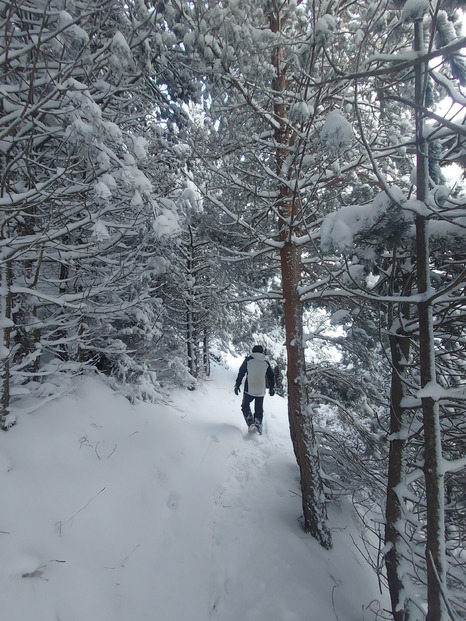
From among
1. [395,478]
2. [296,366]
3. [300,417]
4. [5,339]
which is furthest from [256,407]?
[5,339]

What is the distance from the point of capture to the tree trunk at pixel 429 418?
2309 millimetres

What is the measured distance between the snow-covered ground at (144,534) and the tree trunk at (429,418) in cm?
141

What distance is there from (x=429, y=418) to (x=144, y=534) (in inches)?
136

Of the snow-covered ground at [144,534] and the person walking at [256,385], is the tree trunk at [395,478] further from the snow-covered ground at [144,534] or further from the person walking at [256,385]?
the person walking at [256,385]

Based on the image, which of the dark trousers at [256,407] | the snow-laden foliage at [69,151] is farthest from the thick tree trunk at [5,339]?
the dark trousers at [256,407]

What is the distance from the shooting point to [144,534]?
379 cm

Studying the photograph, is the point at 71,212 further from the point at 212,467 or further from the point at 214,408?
the point at 214,408

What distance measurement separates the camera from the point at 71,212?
12.8ft

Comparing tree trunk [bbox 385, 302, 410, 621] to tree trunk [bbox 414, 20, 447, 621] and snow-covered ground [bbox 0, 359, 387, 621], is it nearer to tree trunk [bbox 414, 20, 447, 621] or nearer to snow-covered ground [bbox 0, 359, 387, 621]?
snow-covered ground [bbox 0, 359, 387, 621]

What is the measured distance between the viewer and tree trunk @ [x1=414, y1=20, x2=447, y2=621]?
2.31 metres

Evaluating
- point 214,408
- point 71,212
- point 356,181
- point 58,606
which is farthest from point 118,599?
point 214,408

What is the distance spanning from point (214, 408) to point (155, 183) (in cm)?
781

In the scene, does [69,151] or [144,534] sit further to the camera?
[144,534]

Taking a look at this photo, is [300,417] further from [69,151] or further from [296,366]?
[69,151]
